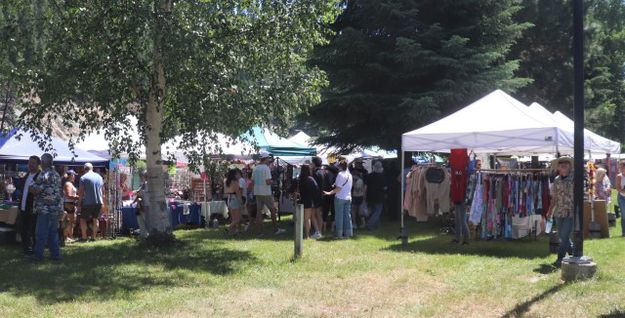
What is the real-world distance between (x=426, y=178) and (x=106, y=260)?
6.63 metres

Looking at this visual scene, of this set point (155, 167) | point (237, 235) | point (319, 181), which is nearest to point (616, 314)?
point (155, 167)

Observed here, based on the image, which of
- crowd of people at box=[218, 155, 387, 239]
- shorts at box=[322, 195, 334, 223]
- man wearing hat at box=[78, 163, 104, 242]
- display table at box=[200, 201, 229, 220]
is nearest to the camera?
man wearing hat at box=[78, 163, 104, 242]

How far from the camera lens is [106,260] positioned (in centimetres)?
1065

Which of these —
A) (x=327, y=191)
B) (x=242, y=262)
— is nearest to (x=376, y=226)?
(x=327, y=191)

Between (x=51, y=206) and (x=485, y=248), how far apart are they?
7.66m

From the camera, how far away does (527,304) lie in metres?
7.12

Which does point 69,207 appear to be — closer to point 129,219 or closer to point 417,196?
point 129,219

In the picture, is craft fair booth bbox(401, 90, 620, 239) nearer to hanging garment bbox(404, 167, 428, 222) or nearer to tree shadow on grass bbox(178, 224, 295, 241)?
hanging garment bbox(404, 167, 428, 222)

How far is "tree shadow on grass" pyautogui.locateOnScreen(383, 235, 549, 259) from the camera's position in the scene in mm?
11000

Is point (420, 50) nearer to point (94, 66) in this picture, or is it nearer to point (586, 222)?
point (586, 222)

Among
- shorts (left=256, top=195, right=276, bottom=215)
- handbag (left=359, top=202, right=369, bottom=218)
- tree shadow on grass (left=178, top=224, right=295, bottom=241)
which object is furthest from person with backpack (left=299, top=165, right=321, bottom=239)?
handbag (left=359, top=202, right=369, bottom=218)

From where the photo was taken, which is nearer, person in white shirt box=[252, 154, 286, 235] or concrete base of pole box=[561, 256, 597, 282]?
concrete base of pole box=[561, 256, 597, 282]

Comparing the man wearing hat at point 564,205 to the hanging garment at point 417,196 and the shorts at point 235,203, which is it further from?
the shorts at point 235,203

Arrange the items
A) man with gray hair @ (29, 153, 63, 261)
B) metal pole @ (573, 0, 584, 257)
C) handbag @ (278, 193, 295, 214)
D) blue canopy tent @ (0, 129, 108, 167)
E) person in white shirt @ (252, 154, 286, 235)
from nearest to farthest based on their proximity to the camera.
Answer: metal pole @ (573, 0, 584, 257) < man with gray hair @ (29, 153, 63, 261) < blue canopy tent @ (0, 129, 108, 167) < person in white shirt @ (252, 154, 286, 235) < handbag @ (278, 193, 295, 214)
